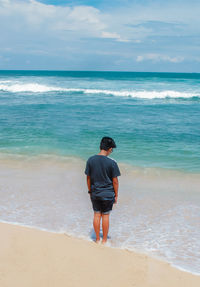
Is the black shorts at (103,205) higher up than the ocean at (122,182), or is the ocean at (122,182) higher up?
the black shorts at (103,205)

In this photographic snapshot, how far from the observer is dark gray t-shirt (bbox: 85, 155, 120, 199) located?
14.7 ft

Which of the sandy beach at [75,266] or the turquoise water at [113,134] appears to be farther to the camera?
the turquoise water at [113,134]

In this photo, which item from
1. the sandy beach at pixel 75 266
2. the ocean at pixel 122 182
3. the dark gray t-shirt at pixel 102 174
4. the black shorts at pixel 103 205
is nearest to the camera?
the sandy beach at pixel 75 266

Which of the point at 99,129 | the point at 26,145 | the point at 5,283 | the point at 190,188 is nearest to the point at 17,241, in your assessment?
the point at 5,283

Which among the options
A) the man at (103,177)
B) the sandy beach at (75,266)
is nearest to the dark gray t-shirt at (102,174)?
the man at (103,177)

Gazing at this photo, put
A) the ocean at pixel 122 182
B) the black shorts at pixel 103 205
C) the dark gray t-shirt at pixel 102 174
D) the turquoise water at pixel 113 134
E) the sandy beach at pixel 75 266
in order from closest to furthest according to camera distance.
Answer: the sandy beach at pixel 75 266
the dark gray t-shirt at pixel 102 174
the black shorts at pixel 103 205
the ocean at pixel 122 182
the turquoise water at pixel 113 134

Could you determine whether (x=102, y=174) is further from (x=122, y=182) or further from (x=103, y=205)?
(x=122, y=182)

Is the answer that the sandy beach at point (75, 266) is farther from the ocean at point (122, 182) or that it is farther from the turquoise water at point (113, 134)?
the turquoise water at point (113, 134)

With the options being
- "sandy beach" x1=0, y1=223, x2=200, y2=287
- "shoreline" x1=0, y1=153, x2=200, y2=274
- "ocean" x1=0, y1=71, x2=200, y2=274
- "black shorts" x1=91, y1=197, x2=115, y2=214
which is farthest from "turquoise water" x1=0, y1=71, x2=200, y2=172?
"sandy beach" x1=0, y1=223, x2=200, y2=287

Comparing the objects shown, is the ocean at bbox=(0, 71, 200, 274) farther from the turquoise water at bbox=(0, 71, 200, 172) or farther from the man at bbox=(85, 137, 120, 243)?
the man at bbox=(85, 137, 120, 243)

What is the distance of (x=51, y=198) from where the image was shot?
22.3 ft

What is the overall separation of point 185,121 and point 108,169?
13.6 metres

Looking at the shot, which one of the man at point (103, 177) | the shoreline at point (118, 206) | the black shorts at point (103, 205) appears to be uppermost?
the man at point (103, 177)

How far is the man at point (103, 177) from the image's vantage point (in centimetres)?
448
